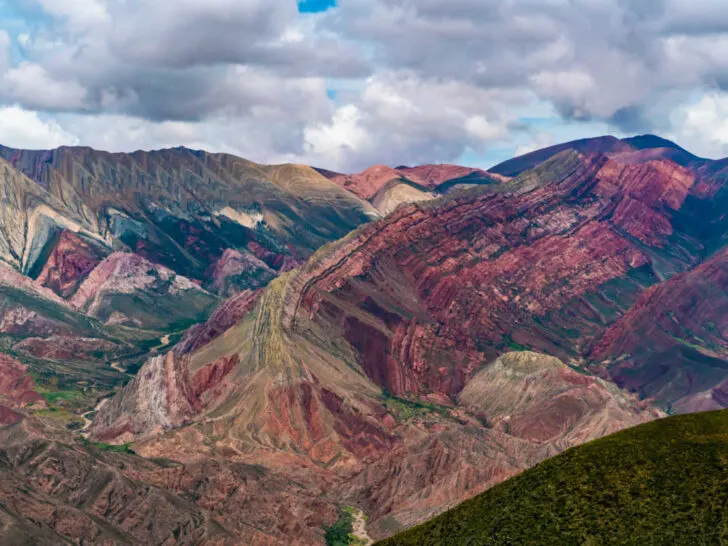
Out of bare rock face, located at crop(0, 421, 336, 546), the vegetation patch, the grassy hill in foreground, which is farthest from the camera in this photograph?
the vegetation patch

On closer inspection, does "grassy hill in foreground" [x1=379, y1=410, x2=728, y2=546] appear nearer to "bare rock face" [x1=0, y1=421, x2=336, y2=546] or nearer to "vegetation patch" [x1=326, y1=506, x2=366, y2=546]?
"bare rock face" [x1=0, y1=421, x2=336, y2=546]

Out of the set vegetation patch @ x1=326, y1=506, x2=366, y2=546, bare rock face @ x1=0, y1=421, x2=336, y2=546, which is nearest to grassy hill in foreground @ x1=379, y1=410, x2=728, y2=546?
bare rock face @ x1=0, y1=421, x2=336, y2=546

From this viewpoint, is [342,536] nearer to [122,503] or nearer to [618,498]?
[122,503]

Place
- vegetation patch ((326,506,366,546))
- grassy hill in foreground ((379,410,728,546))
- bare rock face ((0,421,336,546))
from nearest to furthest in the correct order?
grassy hill in foreground ((379,410,728,546))
bare rock face ((0,421,336,546))
vegetation patch ((326,506,366,546))

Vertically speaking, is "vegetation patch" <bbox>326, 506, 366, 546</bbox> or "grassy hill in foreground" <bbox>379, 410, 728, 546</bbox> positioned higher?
"grassy hill in foreground" <bbox>379, 410, 728, 546</bbox>

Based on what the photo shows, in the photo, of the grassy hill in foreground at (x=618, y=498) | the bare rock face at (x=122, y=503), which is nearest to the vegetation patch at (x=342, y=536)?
the bare rock face at (x=122, y=503)

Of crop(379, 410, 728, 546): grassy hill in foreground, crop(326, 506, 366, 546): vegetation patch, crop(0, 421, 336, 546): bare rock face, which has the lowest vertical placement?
→ crop(326, 506, 366, 546): vegetation patch

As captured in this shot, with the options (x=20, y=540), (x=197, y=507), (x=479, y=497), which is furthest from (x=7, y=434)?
(x=479, y=497)

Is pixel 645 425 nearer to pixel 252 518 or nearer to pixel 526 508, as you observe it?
pixel 526 508
